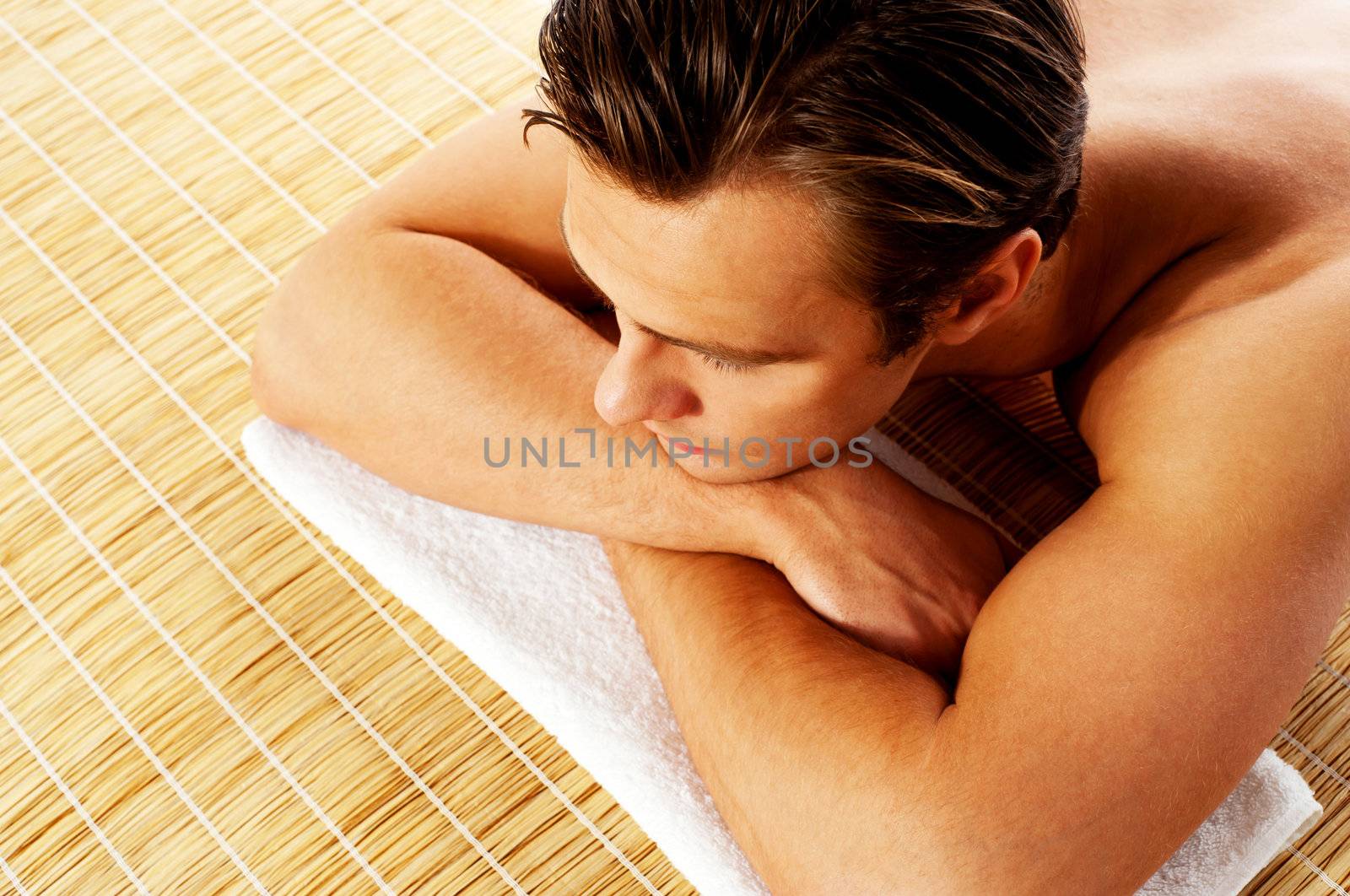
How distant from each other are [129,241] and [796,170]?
3.07 feet

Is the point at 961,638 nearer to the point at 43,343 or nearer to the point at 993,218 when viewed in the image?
the point at 993,218

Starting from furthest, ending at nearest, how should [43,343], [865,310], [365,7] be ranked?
[365,7] → [43,343] → [865,310]

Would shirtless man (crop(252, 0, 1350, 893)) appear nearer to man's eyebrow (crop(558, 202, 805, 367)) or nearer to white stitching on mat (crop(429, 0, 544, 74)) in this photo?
man's eyebrow (crop(558, 202, 805, 367))

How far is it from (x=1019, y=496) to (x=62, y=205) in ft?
3.68

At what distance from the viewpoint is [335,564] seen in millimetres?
1112

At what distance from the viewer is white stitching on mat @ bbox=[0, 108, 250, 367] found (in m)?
1.26

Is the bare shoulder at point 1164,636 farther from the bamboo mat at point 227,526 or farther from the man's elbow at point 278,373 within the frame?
the man's elbow at point 278,373

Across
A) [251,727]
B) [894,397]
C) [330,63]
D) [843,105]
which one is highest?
[843,105]

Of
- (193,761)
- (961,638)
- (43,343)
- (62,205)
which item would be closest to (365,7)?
(62,205)

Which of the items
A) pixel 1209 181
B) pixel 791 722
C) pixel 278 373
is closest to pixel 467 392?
pixel 278 373

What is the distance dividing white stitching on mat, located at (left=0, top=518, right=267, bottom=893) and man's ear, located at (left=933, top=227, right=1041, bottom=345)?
2.29 ft

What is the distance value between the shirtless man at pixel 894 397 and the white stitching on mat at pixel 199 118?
0.25 meters

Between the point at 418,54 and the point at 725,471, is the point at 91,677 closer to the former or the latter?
the point at 725,471

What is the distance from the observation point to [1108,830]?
0.75 m
